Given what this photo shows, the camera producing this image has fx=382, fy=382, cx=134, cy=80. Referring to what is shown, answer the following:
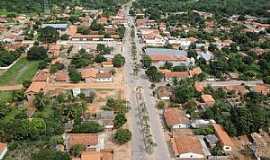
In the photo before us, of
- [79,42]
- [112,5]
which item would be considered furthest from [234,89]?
[112,5]

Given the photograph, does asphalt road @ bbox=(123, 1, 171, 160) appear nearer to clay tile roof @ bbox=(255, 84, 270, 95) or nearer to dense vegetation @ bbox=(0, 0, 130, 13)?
clay tile roof @ bbox=(255, 84, 270, 95)

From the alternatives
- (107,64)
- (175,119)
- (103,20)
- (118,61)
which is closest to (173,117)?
(175,119)

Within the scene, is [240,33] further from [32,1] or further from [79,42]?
[32,1]

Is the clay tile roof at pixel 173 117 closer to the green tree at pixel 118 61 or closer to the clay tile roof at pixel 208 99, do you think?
the clay tile roof at pixel 208 99

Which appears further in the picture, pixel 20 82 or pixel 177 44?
pixel 177 44

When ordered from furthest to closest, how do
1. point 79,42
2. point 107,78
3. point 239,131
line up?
1. point 79,42
2. point 107,78
3. point 239,131

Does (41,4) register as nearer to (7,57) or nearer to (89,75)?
(7,57)

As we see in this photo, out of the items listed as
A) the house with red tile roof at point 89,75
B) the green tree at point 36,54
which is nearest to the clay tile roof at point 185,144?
the house with red tile roof at point 89,75
